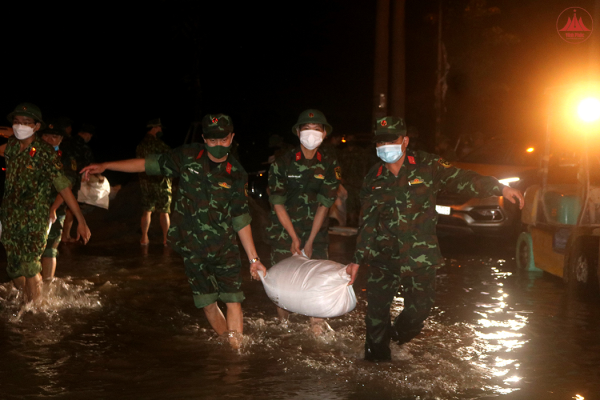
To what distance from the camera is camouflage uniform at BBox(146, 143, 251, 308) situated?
5.85 meters

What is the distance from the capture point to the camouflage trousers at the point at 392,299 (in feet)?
18.5

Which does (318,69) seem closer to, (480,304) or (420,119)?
(420,119)

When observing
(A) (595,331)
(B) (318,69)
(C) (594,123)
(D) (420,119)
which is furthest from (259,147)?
(A) (595,331)

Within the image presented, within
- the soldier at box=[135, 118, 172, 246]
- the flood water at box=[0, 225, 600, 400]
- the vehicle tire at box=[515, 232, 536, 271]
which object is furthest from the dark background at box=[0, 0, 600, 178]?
the flood water at box=[0, 225, 600, 400]

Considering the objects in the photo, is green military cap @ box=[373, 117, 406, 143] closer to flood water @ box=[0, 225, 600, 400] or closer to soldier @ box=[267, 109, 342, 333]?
soldier @ box=[267, 109, 342, 333]

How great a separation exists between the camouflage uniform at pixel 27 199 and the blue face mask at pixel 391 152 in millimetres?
3055

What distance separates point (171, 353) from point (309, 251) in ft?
5.07

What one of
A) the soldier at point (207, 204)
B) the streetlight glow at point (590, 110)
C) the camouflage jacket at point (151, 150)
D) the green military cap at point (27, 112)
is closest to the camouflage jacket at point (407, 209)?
the soldier at point (207, 204)

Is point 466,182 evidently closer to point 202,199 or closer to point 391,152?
point 391,152

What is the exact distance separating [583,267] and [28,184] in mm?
6033

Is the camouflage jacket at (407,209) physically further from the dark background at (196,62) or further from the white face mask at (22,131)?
the dark background at (196,62)

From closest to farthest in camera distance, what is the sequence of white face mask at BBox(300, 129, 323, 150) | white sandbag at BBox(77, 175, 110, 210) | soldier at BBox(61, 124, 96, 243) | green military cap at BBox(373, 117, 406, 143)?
green military cap at BBox(373, 117, 406, 143)
white face mask at BBox(300, 129, 323, 150)
white sandbag at BBox(77, 175, 110, 210)
soldier at BBox(61, 124, 96, 243)

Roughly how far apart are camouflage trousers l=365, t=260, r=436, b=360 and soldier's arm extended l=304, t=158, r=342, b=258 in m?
1.19

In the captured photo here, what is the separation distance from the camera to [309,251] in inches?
276
